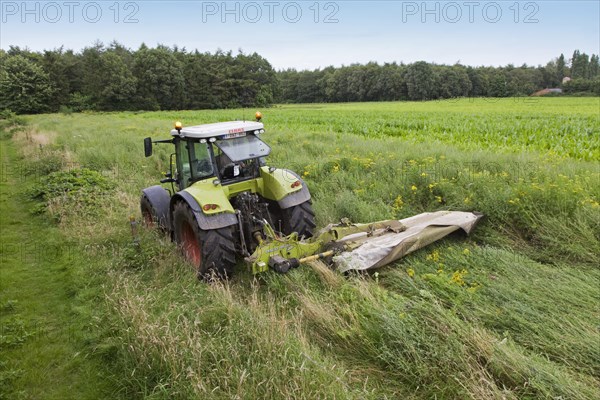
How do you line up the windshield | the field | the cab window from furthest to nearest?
1. the cab window
2. the windshield
3. the field

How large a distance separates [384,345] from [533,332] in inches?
51.5

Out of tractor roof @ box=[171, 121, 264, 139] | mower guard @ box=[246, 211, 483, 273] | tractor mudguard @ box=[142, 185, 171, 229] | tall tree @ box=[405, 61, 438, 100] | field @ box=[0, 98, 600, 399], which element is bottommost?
field @ box=[0, 98, 600, 399]

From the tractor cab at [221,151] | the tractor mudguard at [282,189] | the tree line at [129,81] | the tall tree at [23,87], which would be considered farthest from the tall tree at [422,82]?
the tractor cab at [221,151]

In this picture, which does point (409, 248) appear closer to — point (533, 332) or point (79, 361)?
point (533, 332)

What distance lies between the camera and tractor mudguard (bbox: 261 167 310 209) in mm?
5652

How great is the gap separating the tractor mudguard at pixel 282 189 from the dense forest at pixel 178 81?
2036 inches

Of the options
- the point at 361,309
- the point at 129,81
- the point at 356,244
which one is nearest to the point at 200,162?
the point at 356,244

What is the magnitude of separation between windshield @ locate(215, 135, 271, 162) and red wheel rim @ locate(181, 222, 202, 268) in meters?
1.16

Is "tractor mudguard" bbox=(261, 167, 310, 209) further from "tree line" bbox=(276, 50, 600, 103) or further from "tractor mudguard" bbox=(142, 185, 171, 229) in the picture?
"tree line" bbox=(276, 50, 600, 103)

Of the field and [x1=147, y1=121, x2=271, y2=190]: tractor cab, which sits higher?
[x1=147, y1=121, x2=271, y2=190]: tractor cab

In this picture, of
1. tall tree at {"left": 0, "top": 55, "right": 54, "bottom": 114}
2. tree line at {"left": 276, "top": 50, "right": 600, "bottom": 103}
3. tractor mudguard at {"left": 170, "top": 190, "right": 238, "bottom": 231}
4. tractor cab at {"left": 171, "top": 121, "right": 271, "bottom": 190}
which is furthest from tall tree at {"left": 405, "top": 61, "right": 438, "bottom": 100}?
tractor mudguard at {"left": 170, "top": 190, "right": 238, "bottom": 231}

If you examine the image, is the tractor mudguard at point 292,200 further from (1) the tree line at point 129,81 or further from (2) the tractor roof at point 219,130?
(1) the tree line at point 129,81

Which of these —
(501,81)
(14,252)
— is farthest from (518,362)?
(501,81)

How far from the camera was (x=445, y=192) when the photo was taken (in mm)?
7027
